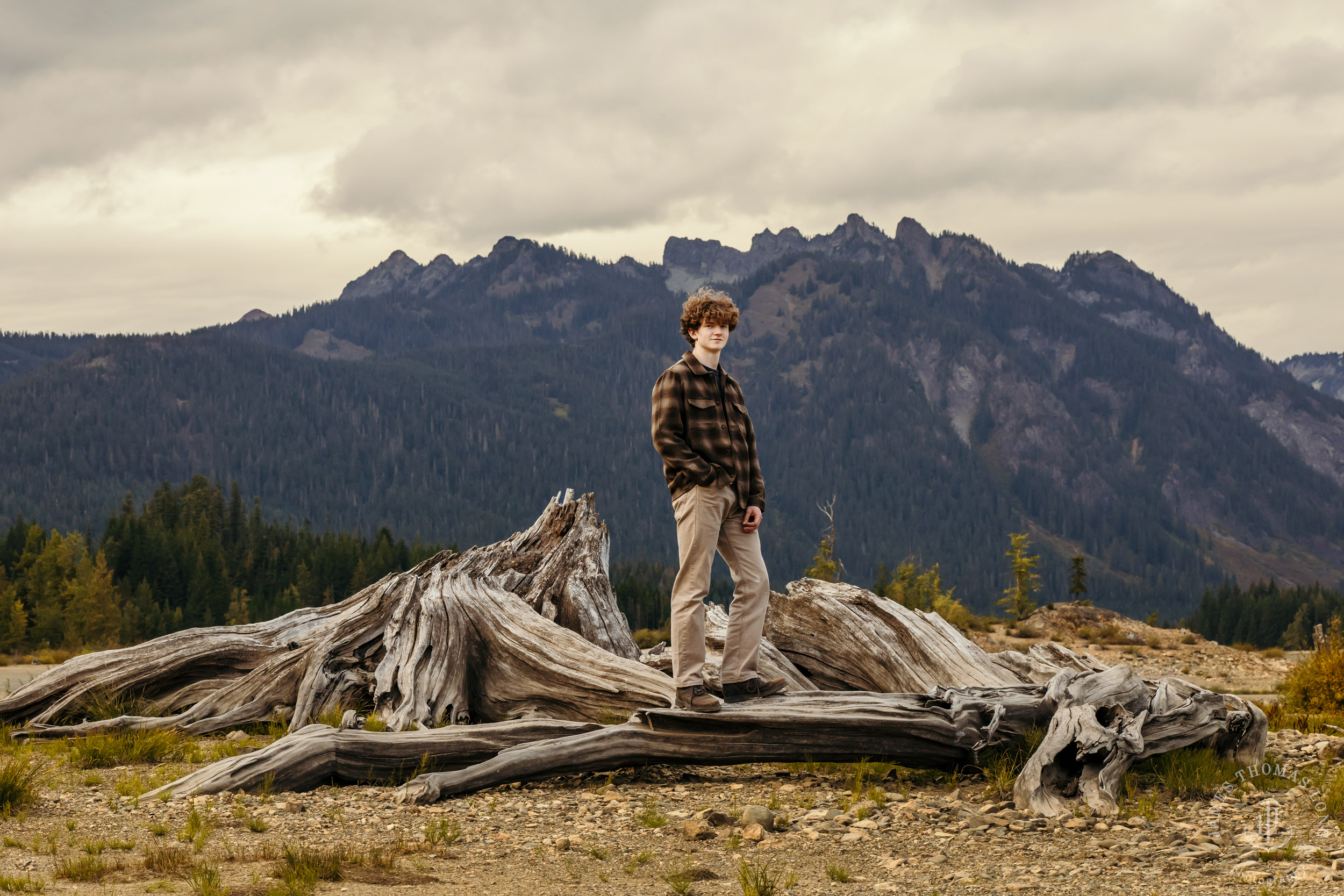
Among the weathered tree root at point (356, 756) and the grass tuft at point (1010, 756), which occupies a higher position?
the weathered tree root at point (356, 756)

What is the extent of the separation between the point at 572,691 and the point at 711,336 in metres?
4.84

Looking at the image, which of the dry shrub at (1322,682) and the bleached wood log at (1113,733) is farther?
the dry shrub at (1322,682)

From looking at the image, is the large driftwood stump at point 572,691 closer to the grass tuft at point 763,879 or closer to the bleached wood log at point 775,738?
the bleached wood log at point 775,738

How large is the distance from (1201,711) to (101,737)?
10604mm

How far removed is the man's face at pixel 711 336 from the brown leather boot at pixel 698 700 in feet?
9.63

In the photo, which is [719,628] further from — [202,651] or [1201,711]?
[202,651]

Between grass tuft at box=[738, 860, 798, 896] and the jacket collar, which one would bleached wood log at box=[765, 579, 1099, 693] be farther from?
grass tuft at box=[738, 860, 798, 896]

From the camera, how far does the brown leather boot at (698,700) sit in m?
8.73

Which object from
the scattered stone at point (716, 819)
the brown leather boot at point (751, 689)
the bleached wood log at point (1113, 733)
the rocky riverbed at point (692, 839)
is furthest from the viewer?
the brown leather boot at point (751, 689)

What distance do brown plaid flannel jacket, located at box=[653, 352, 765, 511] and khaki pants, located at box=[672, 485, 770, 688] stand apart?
14cm

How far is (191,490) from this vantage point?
115688 mm

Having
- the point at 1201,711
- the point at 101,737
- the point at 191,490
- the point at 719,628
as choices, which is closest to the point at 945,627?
the point at 719,628

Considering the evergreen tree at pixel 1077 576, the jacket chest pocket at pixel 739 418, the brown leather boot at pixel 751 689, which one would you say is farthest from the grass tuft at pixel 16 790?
the evergreen tree at pixel 1077 576

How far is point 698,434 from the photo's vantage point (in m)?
8.46
